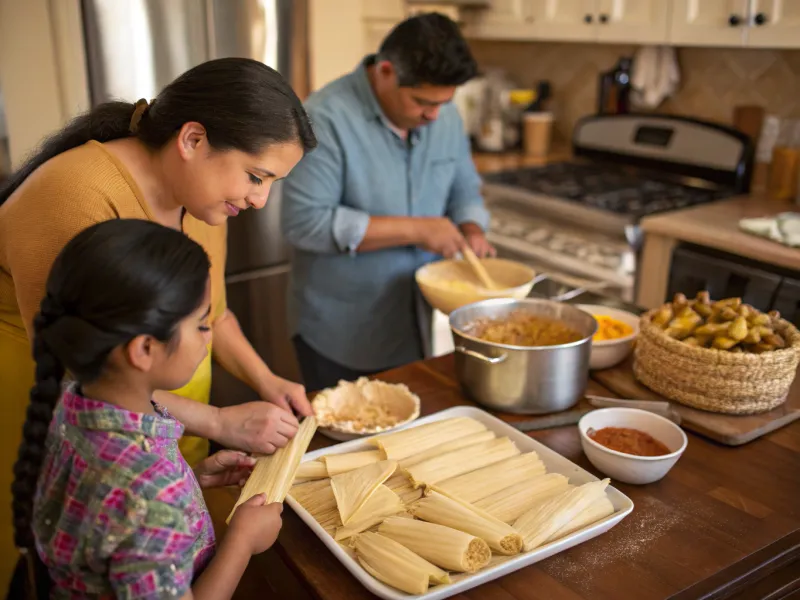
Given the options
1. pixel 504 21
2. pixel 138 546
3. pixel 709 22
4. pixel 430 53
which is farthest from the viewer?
pixel 504 21

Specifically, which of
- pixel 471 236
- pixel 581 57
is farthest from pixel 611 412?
pixel 581 57

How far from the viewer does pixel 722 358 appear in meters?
1.44

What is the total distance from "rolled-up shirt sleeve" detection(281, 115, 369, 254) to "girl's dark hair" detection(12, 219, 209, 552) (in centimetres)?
111

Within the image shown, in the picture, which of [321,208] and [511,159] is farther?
[511,159]

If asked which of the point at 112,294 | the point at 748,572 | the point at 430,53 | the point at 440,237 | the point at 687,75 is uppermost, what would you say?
the point at 430,53

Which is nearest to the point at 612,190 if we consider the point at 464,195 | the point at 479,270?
the point at 464,195

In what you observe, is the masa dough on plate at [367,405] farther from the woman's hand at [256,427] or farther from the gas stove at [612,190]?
the gas stove at [612,190]

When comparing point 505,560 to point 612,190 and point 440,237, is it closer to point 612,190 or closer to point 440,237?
point 440,237

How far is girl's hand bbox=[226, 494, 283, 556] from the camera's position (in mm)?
1035

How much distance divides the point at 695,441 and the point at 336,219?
108 centimetres

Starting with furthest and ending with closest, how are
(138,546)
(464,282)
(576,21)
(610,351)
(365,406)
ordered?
1. (576,21)
2. (464,282)
3. (610,351)
4. (365,406)
5. (138,546)

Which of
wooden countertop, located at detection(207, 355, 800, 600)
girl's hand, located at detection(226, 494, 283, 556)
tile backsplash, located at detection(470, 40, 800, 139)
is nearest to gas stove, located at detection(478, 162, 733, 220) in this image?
tile backsplash, located at detection(470, 40, 800, 139)

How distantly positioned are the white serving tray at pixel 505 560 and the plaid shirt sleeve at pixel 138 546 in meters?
0.25

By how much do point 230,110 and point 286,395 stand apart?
0.57 m
